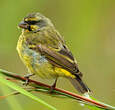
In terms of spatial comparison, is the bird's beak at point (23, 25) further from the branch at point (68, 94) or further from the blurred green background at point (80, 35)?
the branch at point (68, 94)

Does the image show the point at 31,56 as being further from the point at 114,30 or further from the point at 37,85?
the point at 114,30

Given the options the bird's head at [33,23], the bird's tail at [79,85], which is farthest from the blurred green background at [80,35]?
the bird's tail at [79,85]

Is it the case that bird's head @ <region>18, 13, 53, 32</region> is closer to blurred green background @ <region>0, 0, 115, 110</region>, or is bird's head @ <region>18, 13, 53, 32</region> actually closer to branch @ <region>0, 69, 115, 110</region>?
blurred green background @ <region>0, 0, 115, 110</region>

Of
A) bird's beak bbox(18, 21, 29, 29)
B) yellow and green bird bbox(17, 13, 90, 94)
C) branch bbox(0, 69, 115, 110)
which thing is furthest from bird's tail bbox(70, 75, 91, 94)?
bird's beak bbox(18, 21, 29, 29)

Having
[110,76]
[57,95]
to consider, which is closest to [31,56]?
[57,95]

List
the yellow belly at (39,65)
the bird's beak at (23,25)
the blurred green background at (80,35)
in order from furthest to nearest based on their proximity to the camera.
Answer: the blurred green background at (80,35) < the bird's beak at (23,25) < the yellow belly at (39,65)

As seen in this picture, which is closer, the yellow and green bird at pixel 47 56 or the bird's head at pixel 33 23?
the yellow and green bird at pixel 47 56

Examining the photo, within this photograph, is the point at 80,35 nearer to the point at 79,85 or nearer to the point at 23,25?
the point at 23,25
